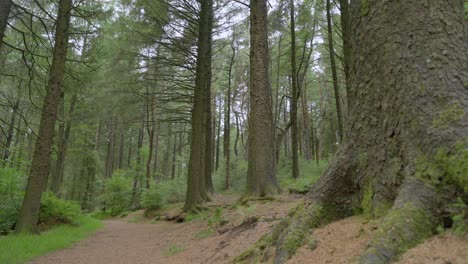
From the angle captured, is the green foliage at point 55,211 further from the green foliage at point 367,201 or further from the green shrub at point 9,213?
the green foliage at point 367,201

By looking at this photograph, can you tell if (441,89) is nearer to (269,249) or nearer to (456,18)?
(456,18)

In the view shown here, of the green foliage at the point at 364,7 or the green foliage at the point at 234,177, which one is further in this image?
the green foliage at the point at 234,177

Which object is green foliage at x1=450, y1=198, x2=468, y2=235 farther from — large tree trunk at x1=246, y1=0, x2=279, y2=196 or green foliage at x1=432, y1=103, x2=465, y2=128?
large tree trunk at x1=246, y1=0, x2=279, y2=196

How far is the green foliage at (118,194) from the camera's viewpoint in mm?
21875

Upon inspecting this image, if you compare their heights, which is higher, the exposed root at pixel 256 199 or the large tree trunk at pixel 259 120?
the large tree trunk at pixel 259 120

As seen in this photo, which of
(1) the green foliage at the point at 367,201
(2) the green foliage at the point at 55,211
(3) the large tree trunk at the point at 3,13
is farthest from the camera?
(2) the green foliage at the point at 55,211

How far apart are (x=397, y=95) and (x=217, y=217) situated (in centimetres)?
560

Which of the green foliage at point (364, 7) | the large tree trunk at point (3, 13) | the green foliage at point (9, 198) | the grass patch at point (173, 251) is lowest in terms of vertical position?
the grass patch at point (173, 251)

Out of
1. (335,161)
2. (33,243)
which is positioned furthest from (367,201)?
(33,243)

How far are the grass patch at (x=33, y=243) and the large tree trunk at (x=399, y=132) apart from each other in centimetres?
495

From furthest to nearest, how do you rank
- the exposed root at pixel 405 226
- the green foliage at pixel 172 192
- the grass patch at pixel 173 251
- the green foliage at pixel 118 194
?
the green foliage at pixel 118 194, the green foliage at pixel 172 192, the grass patch at pixel 173 251, the exposed root at pixel 405 226

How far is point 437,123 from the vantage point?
7.32 ft

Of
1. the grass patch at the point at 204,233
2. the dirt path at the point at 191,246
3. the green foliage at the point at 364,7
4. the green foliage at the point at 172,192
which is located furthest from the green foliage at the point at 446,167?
the green foliage at the point at 172,192

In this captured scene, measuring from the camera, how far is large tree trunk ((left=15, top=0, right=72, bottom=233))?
7.76 metres
